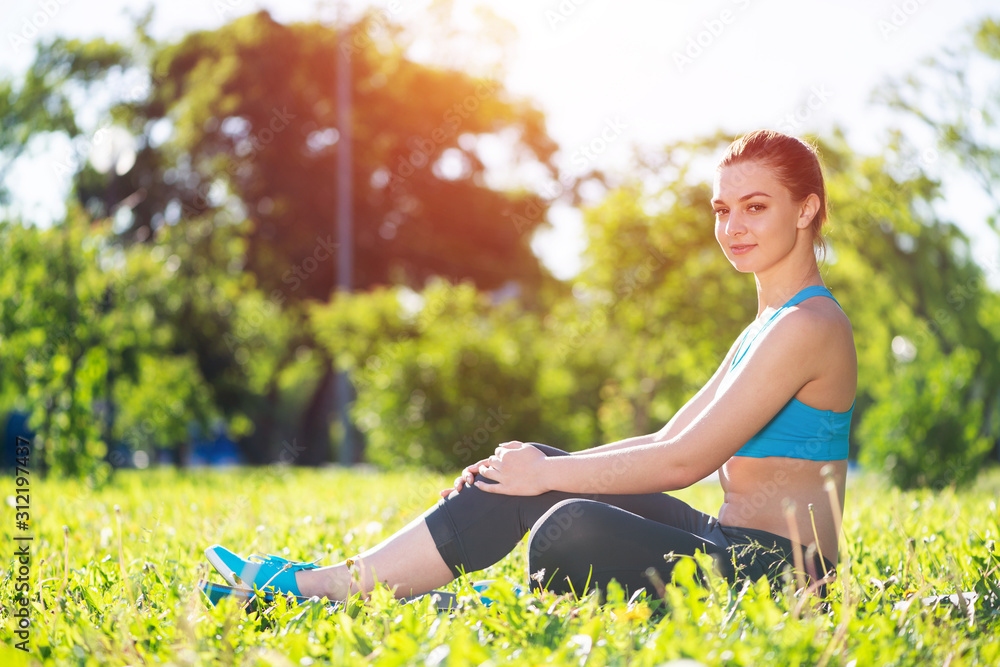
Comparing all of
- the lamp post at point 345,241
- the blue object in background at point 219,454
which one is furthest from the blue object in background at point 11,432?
the blue object in background at point 219,454

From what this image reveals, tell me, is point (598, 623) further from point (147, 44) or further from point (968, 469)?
point (147, 44)

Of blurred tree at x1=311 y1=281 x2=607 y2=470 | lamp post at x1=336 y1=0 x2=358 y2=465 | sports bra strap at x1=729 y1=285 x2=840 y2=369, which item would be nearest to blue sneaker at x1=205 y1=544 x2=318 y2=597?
sports bra strap at x1=729 y1=285 x2=840 y2=369

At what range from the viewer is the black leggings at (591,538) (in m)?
2.18

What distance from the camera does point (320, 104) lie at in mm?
19234

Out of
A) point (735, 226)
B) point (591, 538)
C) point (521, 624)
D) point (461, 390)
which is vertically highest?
point (735, 226)

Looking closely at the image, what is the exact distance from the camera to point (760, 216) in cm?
248

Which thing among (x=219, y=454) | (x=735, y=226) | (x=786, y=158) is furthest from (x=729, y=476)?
(x=219, y=454)

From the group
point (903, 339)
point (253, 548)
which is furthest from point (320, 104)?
point (253, 548)

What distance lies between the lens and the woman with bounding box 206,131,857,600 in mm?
2223

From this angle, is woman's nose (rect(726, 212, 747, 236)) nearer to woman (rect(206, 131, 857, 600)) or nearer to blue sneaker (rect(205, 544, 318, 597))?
woman (rect(206, 131, 857, 600))

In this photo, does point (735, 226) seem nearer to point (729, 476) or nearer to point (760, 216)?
point (760, 216)

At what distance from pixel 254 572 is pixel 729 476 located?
1.48 meters

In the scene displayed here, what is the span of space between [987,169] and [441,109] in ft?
46.3

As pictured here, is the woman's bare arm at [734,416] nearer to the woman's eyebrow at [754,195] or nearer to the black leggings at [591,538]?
the black leggings at [591,538]
